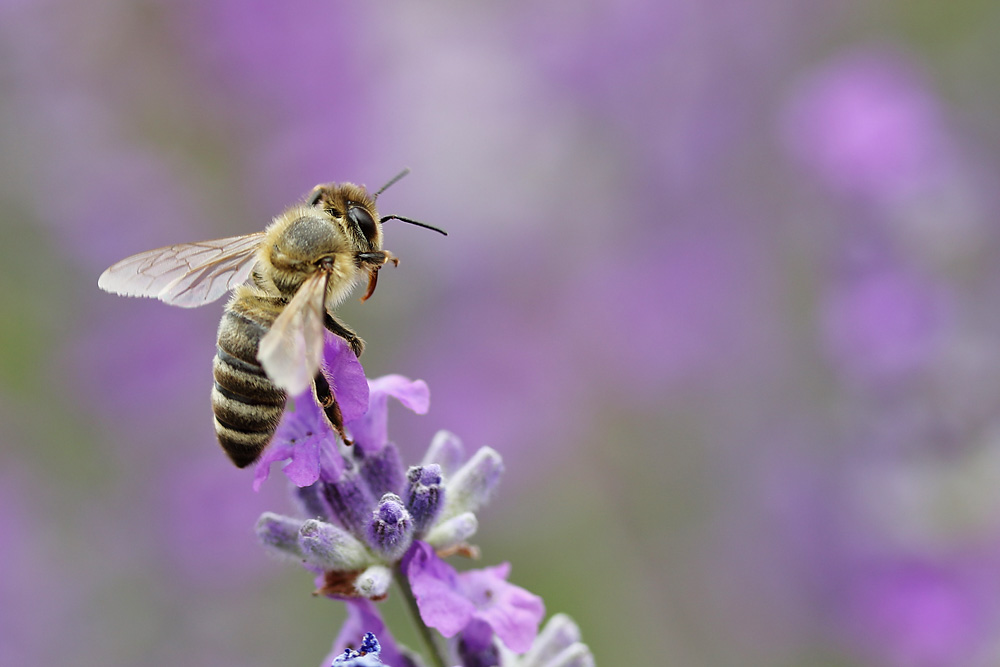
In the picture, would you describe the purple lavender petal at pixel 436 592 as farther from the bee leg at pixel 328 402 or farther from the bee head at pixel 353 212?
the bee head at pixel 353 212

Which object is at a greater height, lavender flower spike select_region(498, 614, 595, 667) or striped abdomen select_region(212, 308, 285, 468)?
striped abdomen select_region(212, 308, 285, 468)

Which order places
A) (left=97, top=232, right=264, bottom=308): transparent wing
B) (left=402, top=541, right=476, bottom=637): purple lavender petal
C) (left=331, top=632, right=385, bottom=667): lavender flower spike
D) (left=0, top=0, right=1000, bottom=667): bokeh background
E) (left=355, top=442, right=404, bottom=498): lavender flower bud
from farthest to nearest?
(left=0, top=0, right=1000, bottom=667): bokeh background → (left=97, top=232, right=264, bottom=308): transparent wing → (left=355, top=442, right=404, bottom=498): lavender flower bud → (left=402, top=541, right=476, bottom=637): purple lavender petal → (left=331, top=632, right=385, bottom=667): lavender flower spike

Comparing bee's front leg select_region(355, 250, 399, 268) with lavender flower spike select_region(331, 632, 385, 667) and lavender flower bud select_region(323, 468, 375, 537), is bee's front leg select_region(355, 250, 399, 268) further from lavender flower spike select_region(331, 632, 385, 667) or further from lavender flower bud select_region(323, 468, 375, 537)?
lavender flower spike select_region(331, 632, 385, 667)

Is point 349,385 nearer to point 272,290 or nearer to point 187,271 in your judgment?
point 272,290

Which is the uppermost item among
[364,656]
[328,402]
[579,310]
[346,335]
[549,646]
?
[579,310]

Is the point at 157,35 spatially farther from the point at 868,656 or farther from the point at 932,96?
the point at 868,656

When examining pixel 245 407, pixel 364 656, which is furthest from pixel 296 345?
pixel 364 656

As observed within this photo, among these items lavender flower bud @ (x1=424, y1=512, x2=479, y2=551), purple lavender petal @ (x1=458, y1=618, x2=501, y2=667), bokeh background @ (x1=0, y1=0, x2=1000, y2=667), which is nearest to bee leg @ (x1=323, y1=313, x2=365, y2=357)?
lavender flower bud @ (x1=424, y1=512, x2=479, y2=551)
